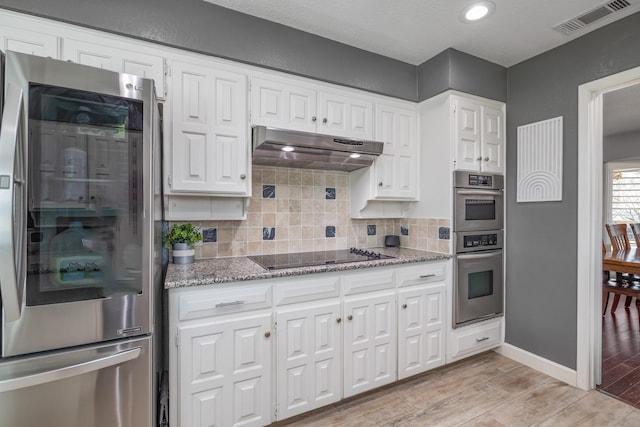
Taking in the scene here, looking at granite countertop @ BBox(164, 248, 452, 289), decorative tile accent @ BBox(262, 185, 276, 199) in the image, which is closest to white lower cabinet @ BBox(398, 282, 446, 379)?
granite countertop @ BBox(164, 248, 452, 289)

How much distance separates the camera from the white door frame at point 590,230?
218cm

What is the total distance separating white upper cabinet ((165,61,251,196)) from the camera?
1.83 m

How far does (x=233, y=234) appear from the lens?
2275 millimetres

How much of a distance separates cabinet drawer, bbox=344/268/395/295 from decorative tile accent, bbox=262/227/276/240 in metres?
0.74

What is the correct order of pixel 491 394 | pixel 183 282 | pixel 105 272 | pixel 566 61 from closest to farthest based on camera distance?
1. pixel 105 272
2. pixel 183 282
3. pixel 491 394
4. pixel 566 61

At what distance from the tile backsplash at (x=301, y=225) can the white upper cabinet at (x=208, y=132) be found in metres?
0.38

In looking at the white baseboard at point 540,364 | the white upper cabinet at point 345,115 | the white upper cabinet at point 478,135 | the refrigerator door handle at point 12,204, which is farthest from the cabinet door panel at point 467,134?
the refrigerator door handle at point 12,204

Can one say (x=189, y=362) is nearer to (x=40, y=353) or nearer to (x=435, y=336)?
(x=40, y=353)

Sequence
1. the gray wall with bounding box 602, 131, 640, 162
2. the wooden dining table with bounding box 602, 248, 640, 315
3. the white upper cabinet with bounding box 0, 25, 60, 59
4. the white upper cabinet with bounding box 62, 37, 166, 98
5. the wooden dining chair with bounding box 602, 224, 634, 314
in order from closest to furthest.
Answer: the white upper cabinet with bounding box 0, 25, 60, 59 < the white upper cabinet with bounding box 62, 37, 166, 98 < the wooden dining table with bounding box 602, 248, 640, 315 < the wooden dining chair with bounding box 602, 224, 634, 314 < the gray wall with bounding box 602, 131, 640, 162

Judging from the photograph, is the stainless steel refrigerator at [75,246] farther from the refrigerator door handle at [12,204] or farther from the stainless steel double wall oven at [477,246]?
the stainless steel double wall oven at [477,246]

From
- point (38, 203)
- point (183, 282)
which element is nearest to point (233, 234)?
point (183, 282)

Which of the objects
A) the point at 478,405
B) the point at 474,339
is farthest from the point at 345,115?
the point at 478,405

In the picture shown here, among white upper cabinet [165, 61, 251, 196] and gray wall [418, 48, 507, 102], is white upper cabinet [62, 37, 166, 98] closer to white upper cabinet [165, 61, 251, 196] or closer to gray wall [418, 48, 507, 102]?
white upper cabinet [165, 61, 251, 196]

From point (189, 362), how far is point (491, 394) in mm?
2054
